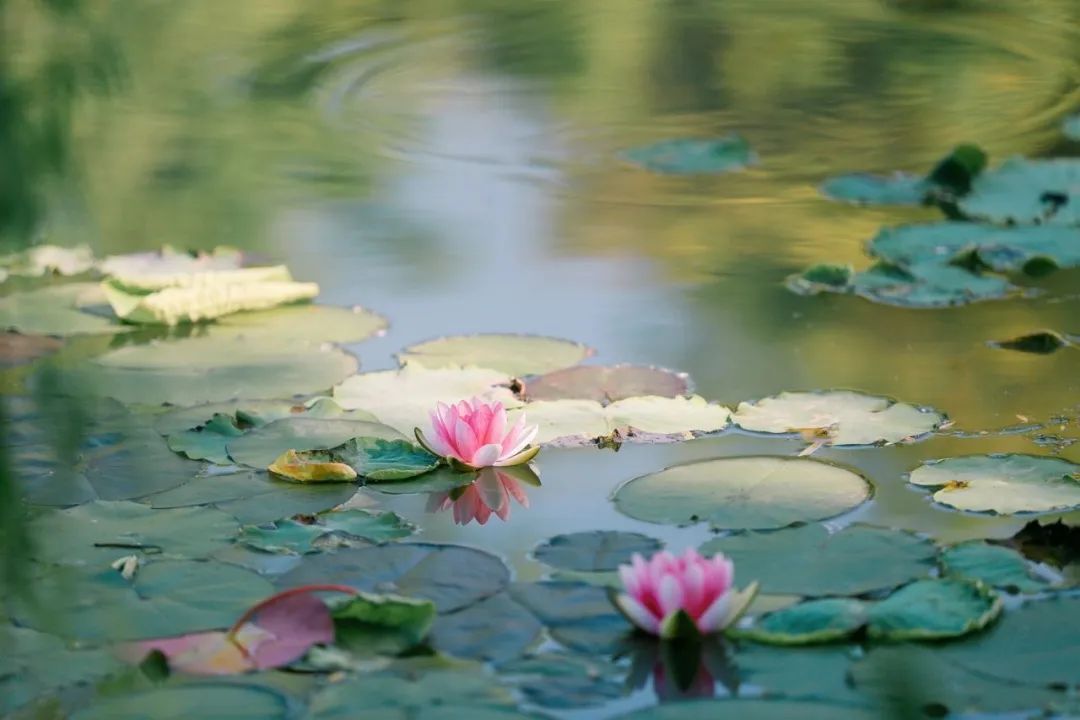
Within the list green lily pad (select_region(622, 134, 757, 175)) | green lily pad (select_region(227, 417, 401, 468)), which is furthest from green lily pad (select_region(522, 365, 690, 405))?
green lily pad (select_region(622, 134, 757, 175))

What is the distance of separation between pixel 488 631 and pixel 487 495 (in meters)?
0.37

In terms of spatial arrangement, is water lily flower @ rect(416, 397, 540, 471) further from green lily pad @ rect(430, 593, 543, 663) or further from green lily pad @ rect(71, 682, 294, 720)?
green lily pad @ rect(71, 682, 294, 720)

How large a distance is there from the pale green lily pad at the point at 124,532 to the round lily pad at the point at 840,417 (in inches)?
27.8

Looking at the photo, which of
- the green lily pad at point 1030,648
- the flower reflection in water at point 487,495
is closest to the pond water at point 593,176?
the flower reflection in water at point 487,495

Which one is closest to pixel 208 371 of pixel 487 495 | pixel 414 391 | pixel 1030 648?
pixel 414 391

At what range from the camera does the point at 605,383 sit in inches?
89.7

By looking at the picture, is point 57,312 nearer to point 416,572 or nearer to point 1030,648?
point 416,572

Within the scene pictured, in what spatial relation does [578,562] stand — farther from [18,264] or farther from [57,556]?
Answer: [18,264]

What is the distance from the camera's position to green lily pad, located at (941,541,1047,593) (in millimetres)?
1651

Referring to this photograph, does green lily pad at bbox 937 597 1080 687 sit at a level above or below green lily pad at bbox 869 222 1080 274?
below

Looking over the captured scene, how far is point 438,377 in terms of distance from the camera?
2.31 metres

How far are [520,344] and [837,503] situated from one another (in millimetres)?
736

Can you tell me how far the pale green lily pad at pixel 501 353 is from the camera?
237cm

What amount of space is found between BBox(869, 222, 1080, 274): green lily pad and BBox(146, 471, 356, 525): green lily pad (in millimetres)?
1227
